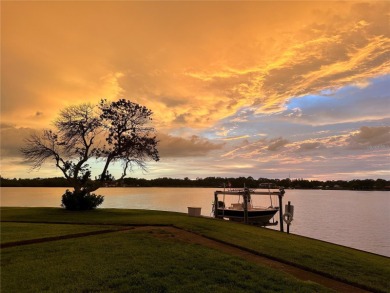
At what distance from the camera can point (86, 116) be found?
1253 inches

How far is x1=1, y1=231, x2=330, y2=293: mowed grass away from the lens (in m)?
8.94

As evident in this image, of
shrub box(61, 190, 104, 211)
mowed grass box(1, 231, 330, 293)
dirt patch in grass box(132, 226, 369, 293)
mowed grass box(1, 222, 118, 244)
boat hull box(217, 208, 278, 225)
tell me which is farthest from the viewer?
boat hull box(217, 208, 278, 225)

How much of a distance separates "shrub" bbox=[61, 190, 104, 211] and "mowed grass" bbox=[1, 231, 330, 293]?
16.6 meters

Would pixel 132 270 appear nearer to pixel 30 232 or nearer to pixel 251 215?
pixel 30 232

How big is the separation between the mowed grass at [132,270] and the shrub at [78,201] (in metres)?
16.6

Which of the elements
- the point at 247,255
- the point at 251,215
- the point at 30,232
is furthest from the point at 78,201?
the point at 247,255

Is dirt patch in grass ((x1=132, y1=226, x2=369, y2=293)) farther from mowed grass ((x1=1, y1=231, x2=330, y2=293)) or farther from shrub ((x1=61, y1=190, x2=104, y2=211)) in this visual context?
shrub ((x1=61, y1=190, x2=104, y2=211))

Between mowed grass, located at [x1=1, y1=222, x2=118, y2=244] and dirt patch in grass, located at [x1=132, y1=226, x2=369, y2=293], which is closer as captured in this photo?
dirt patch in grass, located at [x1=132, y1=226, x2=369, y2=293]

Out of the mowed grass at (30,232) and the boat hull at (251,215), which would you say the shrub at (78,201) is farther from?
the boat hull at (251,215)

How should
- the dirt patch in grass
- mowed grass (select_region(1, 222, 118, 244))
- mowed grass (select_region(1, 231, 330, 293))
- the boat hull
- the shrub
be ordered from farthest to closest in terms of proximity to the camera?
the boat hull
the shrub
mowed grass (select_region(1, 222, 118, 244))
the dirt patch in grass
mowed grass (select_region(1, 231, 330, 293))

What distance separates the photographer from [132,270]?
32.8ft

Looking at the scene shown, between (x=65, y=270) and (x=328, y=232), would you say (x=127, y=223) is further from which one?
(x=328, y=232)

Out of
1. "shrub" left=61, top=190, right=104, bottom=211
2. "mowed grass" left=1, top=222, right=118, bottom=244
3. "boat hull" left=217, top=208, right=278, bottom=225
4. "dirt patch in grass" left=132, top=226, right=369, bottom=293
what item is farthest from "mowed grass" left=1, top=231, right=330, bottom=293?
"boat hull" left=217, top=208, right=278, bottom=225

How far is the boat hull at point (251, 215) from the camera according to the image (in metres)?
37.2
